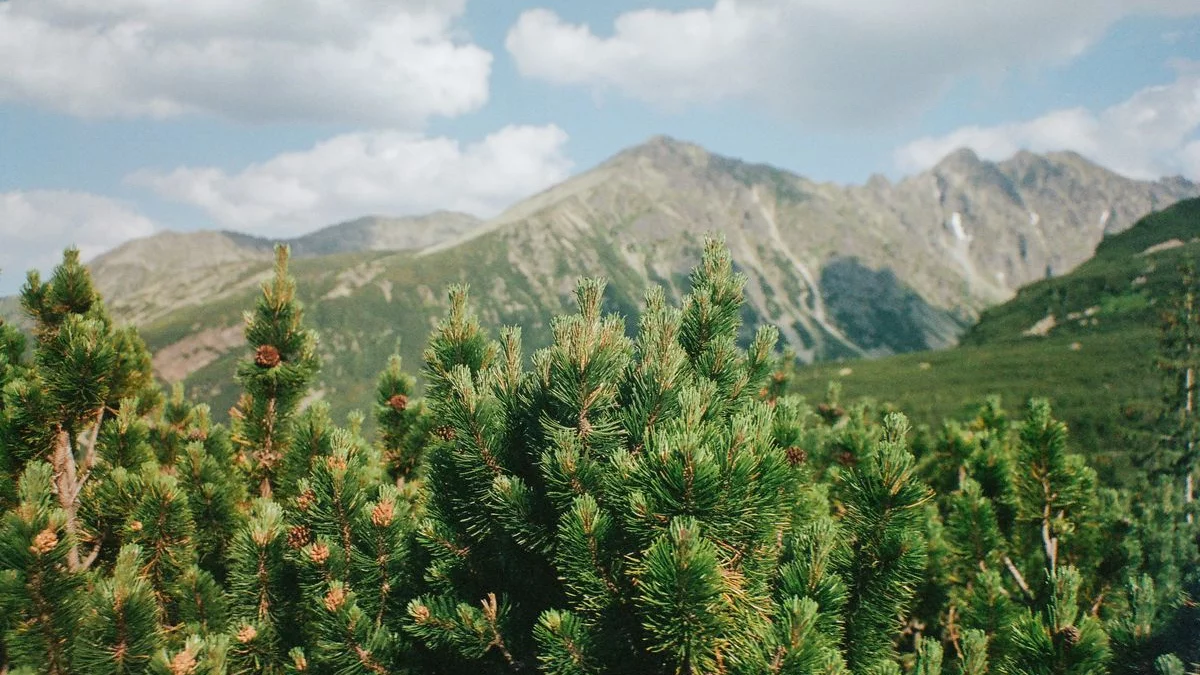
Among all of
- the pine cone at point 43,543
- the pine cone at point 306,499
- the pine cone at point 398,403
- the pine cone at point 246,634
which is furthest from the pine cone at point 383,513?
the pine cone at point 398,403

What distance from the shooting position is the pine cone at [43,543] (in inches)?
187

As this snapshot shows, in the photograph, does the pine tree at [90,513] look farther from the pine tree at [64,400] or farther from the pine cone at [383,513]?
the pine cone at [383,513]

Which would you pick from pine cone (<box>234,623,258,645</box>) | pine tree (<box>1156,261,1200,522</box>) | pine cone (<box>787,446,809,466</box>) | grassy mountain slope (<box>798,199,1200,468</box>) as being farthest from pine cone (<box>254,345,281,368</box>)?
grassy mountain slope (<box>798,199,1200,468</box>)

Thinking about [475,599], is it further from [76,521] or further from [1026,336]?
[1026,336]

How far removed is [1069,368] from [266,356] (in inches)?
6343

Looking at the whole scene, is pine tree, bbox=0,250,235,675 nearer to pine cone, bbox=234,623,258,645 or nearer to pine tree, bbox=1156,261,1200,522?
pine cone, bbox=234,623,258,645

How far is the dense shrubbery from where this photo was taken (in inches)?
132

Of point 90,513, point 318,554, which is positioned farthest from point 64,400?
point 318,554

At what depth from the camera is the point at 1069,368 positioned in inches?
5226

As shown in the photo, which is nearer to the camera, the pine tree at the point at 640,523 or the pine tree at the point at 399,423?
the pine tree at the point at 640,523

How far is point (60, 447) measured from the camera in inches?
251

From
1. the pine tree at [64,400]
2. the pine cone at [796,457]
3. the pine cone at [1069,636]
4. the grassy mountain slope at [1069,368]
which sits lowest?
the grassy mountain slope at [1069,368]

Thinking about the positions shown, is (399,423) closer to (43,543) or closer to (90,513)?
(90,513)

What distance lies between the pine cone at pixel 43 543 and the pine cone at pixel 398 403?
3.99m
